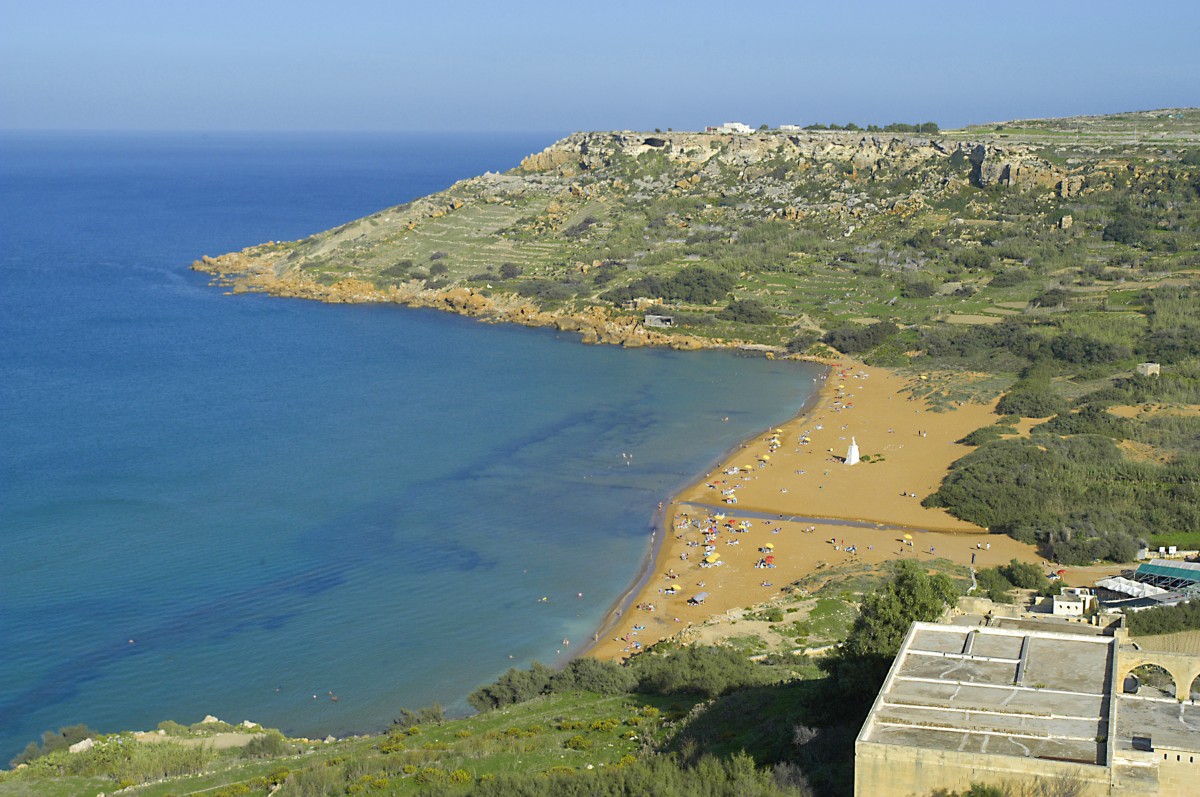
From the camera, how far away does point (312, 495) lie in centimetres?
4338

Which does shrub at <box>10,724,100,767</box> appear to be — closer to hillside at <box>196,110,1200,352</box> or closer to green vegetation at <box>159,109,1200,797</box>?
green vegetation at <box>159,109,1200,797</box>

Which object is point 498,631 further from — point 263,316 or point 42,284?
point 42,284

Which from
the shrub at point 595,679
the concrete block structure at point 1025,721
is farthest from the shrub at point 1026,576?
the concrete block structure at point 1025,721

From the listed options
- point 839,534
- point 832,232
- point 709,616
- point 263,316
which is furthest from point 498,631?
point 832,232

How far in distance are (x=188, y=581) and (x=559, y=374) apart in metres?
30.9

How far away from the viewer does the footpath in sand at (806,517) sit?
1384 inches

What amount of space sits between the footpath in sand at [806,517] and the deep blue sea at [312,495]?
1.60 metres

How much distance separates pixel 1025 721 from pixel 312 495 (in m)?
32.3

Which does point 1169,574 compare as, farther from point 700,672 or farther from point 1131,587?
point 700,672

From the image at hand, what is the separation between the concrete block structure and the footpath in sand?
48.1ft

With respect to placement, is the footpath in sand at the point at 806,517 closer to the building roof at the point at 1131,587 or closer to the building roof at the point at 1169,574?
the building roof at the point at 1169,574

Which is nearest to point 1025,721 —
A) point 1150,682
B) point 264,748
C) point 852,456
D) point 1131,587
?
point 1150,682

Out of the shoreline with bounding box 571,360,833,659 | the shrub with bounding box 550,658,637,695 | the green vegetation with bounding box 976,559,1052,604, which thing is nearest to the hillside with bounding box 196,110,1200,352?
the shoreline with bounding box 571,360,833,659

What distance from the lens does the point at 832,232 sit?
8850 cm
